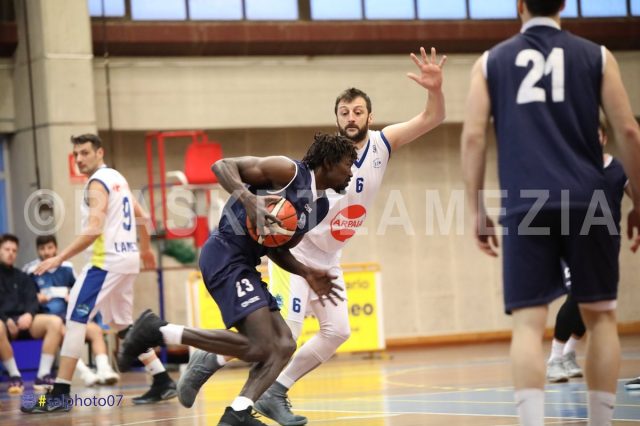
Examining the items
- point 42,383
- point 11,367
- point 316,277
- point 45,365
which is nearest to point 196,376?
point 316,277

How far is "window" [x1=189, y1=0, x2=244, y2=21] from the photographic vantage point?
15312 mm

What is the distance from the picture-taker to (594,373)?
4484 mm

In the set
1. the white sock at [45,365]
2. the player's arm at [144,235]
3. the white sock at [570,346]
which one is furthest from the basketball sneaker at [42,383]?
the white sock at [570,346]

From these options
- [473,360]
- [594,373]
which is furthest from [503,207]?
[473,360]

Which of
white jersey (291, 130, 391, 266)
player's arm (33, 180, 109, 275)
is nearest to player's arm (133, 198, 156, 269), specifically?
player's arm (33, 180, 109, 275)

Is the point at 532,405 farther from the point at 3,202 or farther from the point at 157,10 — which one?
the point at 3,202

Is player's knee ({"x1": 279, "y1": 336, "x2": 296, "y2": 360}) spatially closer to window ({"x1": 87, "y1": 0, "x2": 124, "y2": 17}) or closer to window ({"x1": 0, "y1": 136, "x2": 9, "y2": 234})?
window ({"x1": 87, "y1": 0, "x2": 124, "y2": 17})

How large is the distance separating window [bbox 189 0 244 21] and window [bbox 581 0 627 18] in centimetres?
556

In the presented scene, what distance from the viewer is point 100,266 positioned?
9.08 m

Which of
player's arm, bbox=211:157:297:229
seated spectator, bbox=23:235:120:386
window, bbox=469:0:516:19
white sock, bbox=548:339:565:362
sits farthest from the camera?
window, bbox=469:0:516:19

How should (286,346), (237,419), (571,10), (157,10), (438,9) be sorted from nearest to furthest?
(237,419) → (286,346) → (157,10) → (438,9) → (571,10)

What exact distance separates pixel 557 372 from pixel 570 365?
29 centimetres

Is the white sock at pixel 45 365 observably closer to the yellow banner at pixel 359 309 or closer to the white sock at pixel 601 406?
the yellow banner at pixel 359 309

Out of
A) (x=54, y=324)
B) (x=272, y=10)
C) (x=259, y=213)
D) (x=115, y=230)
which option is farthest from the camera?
(x=272, y=10)
